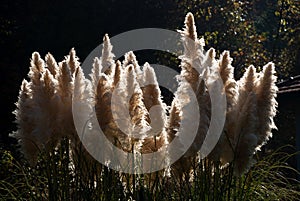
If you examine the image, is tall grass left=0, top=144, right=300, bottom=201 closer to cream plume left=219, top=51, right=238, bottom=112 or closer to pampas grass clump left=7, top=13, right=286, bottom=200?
pampas grass clump left=7, top=13, right=286, bottom=200

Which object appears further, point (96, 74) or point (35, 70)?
point (35, 70)

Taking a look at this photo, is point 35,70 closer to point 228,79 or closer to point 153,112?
point 153,112

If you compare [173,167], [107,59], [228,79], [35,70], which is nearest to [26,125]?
[35,70]

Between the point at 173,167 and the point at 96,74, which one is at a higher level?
the point at 96,74

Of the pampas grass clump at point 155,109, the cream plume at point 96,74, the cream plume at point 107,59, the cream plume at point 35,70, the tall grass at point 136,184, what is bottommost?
the tall grass at point 136,184

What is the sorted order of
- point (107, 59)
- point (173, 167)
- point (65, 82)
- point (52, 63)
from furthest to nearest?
point (52, 63) < point (107, 59) < point (65, 82) < point (173, 167)

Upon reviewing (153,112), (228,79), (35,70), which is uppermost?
(35,70)

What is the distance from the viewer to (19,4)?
45.5ft

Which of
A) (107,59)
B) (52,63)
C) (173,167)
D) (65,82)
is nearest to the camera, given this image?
(173,167)

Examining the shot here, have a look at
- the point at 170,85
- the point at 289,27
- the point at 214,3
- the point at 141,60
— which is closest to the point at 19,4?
the point at 141,60

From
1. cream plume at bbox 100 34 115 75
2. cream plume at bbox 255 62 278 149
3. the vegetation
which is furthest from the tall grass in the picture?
cream plume at bbox 100 34 115 75

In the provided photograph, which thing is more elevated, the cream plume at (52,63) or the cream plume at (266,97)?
the cream plume at (52,63)

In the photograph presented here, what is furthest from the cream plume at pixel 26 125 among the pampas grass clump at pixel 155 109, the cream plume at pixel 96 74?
the cream plume at pixel 96 74

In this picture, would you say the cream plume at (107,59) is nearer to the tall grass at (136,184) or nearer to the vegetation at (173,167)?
the vegetation at (173,167)
